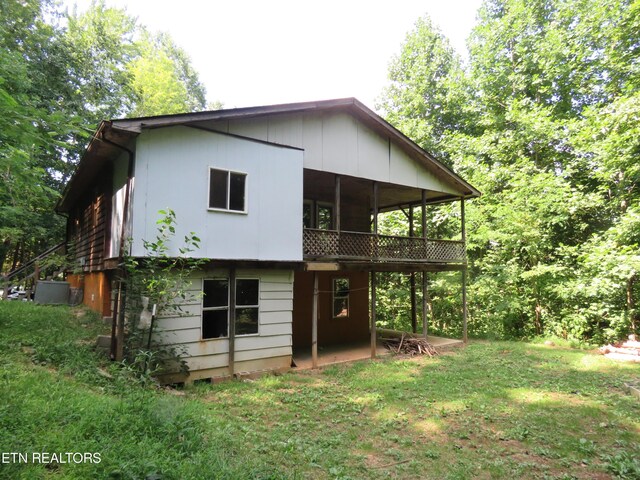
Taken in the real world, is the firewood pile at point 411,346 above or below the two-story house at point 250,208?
below

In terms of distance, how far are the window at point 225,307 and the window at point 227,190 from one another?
72.9 inches

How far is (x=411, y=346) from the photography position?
1282cm

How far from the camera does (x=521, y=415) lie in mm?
6766

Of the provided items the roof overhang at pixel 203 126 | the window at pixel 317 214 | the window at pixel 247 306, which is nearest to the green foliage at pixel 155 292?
the window at pixel 247 306

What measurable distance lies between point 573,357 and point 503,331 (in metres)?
5.10

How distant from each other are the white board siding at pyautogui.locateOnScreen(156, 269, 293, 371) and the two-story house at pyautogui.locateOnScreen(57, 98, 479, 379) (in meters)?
0.03

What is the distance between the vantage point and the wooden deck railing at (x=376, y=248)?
10.6 meters

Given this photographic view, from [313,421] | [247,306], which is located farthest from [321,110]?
[313,421]

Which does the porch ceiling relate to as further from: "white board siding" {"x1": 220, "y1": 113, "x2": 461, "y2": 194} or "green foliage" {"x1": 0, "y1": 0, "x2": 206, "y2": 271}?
"green foliage" {"x1": 0, "y1": 0, "x2": 206, "y2": 271}

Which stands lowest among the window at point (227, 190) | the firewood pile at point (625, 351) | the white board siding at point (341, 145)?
the firewood pile at point (625, 351)

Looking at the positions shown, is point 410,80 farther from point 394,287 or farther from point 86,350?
point 86,350

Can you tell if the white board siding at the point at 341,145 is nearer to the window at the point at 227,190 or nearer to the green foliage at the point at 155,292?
the window at the point at 227,190

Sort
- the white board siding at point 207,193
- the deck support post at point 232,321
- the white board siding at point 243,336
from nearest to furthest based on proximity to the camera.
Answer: the white board siding at point 207,193 → the white board siding at point 243,336 → the deck support post at point 232,321

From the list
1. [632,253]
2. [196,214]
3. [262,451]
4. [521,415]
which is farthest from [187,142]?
[632,253]
